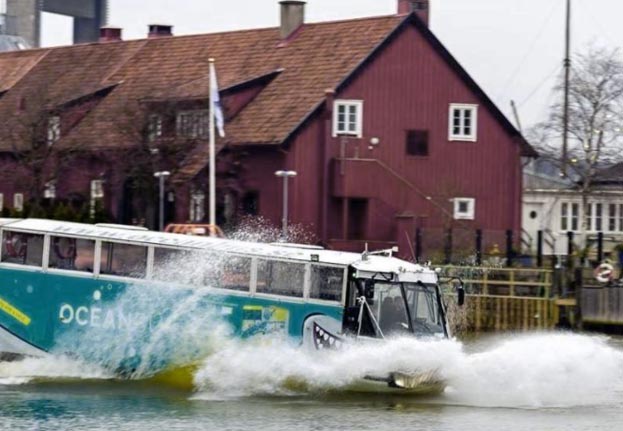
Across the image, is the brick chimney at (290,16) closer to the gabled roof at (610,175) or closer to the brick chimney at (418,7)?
the brick chimney at (418,7)

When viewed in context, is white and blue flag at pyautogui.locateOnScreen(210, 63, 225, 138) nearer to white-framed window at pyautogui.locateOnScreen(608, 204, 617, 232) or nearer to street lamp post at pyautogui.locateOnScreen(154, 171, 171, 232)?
street lamp post at pyautogui.locateOnScreen(154, 171, 171, 232)

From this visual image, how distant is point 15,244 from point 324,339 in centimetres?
578

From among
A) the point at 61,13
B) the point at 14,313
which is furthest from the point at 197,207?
the point at 61,13

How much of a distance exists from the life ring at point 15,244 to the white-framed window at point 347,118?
3112cm

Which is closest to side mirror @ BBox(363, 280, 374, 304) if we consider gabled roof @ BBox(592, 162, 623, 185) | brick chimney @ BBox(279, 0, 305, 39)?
brick chimney @ BBox(279, 0, 305, 39)

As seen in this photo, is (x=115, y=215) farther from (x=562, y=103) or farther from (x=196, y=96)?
(x=562, y=103)

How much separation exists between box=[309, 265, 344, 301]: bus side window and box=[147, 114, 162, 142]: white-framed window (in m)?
30.8

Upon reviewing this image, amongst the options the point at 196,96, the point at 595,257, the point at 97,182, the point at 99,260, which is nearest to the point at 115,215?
the point at 97,182

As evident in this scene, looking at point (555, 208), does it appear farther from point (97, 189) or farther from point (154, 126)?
point (154, 126)

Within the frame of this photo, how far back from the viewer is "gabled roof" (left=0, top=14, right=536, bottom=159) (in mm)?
62750

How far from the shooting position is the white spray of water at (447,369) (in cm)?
3125

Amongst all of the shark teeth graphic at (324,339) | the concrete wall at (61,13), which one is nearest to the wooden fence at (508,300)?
the shark teeth graphic at (324,339)

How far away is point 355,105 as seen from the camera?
63062mm

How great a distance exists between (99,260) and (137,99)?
3290 centimetres
